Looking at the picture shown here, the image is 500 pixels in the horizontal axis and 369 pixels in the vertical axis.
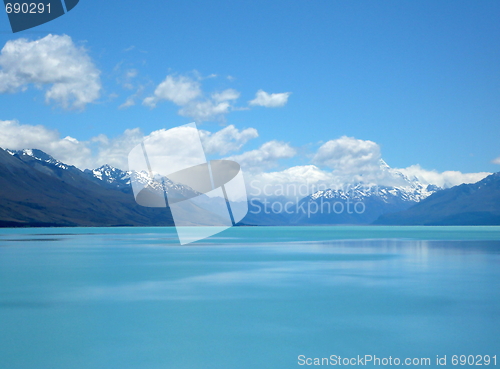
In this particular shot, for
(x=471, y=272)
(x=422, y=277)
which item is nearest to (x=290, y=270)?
(x=422, y=277)

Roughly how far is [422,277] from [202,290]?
1698 centimetres

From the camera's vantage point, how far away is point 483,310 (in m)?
24.7

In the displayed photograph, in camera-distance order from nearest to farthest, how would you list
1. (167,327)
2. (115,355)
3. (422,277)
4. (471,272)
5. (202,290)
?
(115,355) → (167,327) → (202,290) → (422,277) → (471,272)

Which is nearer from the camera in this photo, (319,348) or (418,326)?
(319,348)

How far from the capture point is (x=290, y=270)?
42812 mm

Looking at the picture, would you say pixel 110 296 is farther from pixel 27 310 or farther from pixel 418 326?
pixel 418 326

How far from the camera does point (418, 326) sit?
69.9 feet

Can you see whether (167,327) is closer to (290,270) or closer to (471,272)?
(290,270)

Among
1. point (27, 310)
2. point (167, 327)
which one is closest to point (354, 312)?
point (167, 327)

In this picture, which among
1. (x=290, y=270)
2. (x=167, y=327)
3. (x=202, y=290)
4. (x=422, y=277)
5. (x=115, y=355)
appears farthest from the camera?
(x=290, y=270)

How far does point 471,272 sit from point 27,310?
3244 cm

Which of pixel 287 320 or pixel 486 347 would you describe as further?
pixel 287 320

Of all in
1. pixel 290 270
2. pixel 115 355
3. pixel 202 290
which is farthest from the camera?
pixel 290 270

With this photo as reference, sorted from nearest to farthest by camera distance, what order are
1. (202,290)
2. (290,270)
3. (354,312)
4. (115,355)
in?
(115,355) → (354,312) → (202,290) → (290,270)
